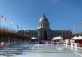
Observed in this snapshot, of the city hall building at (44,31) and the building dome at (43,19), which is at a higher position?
the building dome at (43,19)

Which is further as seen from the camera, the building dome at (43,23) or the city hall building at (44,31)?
the city hall building at (44,31)

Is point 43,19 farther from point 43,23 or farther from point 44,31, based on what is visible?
point 44,31

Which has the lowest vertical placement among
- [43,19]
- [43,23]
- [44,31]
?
[44,31]

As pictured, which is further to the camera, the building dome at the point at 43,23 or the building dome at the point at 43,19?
the building dome at the point at 43,23

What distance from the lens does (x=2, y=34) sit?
72312mm

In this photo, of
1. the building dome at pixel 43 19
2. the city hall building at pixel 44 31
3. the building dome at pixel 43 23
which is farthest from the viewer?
the city hall building at pixel 44 31

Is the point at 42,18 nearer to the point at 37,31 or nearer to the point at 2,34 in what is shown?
the point at 37,31

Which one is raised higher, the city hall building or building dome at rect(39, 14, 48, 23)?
building dome at rect(39, 14, 48, 23)

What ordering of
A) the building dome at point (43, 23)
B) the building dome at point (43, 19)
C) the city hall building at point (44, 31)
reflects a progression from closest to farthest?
1. the building dome at point (43, 19)
2. the building dome at point (43, 23)
3. the city hall building at point (44, 31)

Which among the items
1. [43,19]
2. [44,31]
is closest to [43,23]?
[43,19]

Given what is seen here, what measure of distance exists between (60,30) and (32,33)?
885 inches

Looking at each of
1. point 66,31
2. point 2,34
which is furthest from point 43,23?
point 2,34

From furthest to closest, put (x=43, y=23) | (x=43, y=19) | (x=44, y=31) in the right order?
1. (x=44, y=31)
2. (x=43, y=19)
3. (x=43, y=23)

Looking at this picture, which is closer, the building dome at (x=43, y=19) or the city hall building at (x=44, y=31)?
the building dome at (x=43, y=19)
